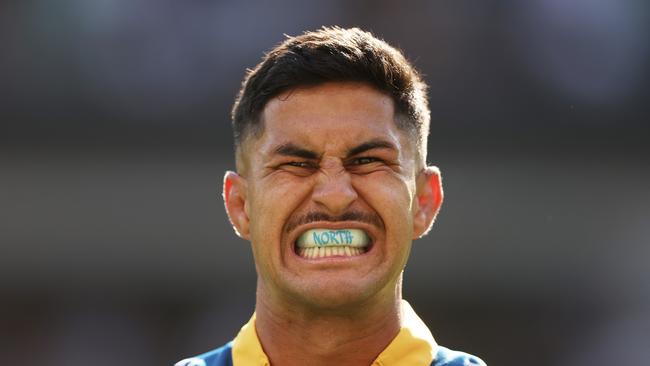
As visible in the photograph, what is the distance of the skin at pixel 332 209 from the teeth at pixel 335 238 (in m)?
0.02

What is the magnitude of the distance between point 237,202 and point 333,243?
1.27ft

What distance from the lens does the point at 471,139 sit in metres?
7.45

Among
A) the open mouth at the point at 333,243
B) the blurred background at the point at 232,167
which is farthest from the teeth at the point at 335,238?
the blurred background at the point at 232,167

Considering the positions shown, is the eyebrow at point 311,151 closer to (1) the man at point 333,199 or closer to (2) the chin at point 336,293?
(1) the man at point 333,199

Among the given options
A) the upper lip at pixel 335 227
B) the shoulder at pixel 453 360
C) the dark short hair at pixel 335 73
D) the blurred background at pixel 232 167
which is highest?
the blurred background at pixel 232 167

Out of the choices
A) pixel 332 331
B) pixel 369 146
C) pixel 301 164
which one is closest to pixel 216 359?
pixel 332 331

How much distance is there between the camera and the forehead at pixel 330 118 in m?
2.66

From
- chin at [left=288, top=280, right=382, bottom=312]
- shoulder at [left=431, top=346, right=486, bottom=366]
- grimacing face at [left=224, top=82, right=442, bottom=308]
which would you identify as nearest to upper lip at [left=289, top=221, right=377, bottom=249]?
grimacing face at [left=224, top=82, right=442, bottom=308]

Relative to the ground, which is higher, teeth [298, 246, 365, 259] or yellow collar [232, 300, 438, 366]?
teeth [298, 246, 365, 259]

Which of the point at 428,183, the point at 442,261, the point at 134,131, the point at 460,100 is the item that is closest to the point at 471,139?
Answer: the point at 460,100

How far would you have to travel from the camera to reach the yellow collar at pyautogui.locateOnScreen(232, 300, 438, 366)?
277 centimetres

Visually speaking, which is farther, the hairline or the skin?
the hairline

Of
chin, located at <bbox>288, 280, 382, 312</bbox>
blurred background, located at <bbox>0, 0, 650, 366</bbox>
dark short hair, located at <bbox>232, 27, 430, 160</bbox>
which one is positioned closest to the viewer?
chin, located at <bbox>288, 280, 382, 312</bbox>

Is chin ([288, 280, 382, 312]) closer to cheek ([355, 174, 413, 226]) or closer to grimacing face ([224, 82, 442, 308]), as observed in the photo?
grimacing face ([224, 82, 442, 308])
